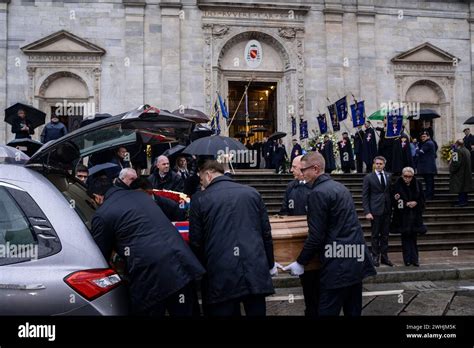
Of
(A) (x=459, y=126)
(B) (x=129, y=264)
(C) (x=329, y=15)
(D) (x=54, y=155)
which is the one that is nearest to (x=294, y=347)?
(B) (x=129, y=264)

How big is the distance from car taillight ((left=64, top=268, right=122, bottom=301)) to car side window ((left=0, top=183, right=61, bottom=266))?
0.24 m

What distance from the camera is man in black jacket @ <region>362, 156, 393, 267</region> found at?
10133mm

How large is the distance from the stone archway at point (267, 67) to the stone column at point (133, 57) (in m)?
3.15

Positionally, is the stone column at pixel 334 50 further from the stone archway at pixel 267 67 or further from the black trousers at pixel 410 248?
the black trousers at pixel 410 248

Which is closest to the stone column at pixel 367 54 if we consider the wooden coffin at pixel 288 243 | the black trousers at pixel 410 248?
the black trousers at pixel 410 248

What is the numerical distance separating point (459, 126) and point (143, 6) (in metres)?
17.4

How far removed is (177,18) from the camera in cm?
2250

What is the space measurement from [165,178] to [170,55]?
14450 mm

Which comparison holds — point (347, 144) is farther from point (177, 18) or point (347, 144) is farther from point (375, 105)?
point (177, 18)

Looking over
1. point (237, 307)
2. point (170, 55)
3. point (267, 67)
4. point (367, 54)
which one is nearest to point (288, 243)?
point (237, 307)

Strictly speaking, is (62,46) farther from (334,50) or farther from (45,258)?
(45,258)

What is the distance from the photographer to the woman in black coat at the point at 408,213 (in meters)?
9.90

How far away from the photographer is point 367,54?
2422 centimetres

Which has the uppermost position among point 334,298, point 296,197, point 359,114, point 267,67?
point 267,67
